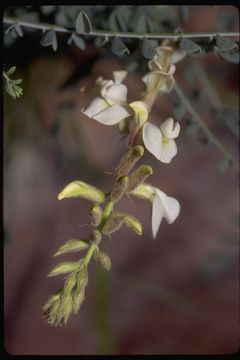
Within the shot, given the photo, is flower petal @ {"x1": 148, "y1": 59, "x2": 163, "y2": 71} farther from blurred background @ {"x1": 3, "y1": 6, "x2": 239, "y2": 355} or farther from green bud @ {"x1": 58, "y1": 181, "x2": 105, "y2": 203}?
blurred background @ {"x1": 3, "y1": 6, "x2": 239, "y2": 355}

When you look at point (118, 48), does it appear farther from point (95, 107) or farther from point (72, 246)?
point (72, 246)

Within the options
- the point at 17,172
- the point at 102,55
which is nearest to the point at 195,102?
the point at 102,55

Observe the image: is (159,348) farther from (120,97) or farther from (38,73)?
(120,97)

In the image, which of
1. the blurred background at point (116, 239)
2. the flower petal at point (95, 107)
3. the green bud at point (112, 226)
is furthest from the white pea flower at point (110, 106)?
the blurred background at point (116, 239)

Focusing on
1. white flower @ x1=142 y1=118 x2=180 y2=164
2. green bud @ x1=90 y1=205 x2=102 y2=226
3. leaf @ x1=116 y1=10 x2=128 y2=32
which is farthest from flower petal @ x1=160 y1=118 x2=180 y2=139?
leaf @ x1=116 y1=10 x2=128 y2=32

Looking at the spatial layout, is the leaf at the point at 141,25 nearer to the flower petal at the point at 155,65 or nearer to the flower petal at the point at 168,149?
the flower petal at the point at 155,65
